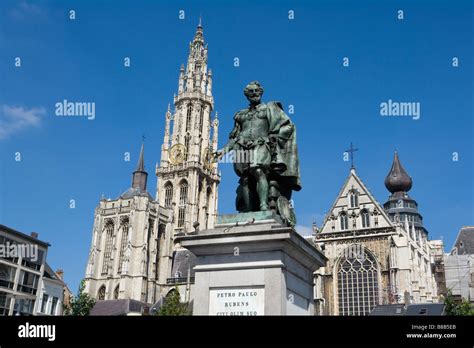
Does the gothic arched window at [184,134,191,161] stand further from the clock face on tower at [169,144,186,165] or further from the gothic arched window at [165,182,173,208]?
the gothic arched window at [165,182,173,208]

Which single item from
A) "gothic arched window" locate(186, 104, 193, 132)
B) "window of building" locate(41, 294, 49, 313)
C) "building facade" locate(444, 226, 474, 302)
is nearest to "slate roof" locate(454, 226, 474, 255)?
"building facade" locate(444, 226, 474, 302)

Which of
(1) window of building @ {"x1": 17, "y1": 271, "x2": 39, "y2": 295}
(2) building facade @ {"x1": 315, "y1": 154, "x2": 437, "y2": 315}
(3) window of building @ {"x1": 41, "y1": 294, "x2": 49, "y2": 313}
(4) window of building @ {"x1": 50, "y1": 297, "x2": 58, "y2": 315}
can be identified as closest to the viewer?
(1) window of building @ {"x1": 17, "y1": 271, "x2": 39, "y2": 295}

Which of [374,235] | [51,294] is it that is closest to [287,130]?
[374,235]

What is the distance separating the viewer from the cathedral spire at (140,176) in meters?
85.2

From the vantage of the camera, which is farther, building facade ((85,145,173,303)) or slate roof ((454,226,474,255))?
building facade ((85,145,173,303))

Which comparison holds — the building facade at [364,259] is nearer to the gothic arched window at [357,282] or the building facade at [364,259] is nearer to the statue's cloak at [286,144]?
the gothic arched window at [357,282]

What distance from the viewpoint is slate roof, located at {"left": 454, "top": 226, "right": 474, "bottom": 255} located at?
60594 mm

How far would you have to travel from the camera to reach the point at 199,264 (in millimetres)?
7680

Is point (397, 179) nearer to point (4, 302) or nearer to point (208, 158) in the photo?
point (4, 302)

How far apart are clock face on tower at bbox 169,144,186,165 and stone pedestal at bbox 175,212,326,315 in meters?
79.7

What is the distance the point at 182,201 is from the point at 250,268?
7762cm
